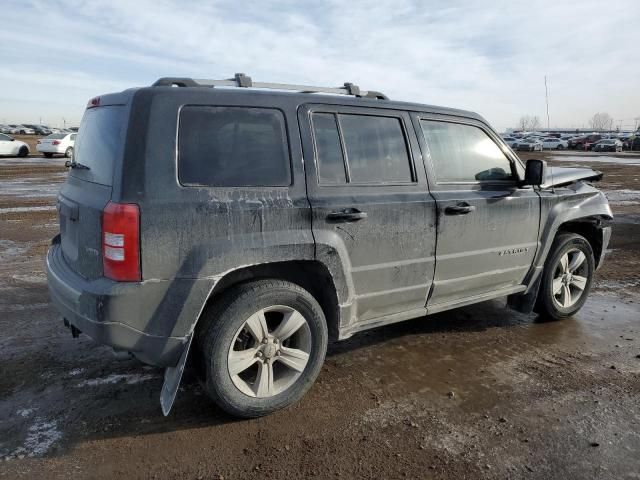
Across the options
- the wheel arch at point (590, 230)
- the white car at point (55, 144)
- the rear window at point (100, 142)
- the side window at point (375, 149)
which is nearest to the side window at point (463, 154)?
the side window at point (375, 149)

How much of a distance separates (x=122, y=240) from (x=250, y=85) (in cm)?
139

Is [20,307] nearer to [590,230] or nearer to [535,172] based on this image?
[535,172]

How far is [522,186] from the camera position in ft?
14.5

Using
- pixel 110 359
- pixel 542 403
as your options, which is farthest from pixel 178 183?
pixel 542 403

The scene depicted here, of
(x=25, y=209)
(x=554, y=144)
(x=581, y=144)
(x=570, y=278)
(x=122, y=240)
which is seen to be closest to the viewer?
(x=122, y=240)

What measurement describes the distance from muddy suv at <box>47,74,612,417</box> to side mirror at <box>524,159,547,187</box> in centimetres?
1

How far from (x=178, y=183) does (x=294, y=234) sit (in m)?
0.75

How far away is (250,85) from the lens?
3.46 meters

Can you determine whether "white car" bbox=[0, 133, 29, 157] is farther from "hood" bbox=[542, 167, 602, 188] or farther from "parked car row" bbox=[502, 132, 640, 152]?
"parked car row" bbox=[502, 132, 640, 152]

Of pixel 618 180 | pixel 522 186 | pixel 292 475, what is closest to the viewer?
pixel 292 475

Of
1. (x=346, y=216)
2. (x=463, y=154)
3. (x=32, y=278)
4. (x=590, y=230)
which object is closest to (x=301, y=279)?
(x=346, y=216)

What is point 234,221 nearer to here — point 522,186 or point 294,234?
point 294,234

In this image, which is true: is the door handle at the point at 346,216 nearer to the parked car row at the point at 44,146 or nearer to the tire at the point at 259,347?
the tire at the point at 259,347

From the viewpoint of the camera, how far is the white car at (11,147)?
91.4 feet
